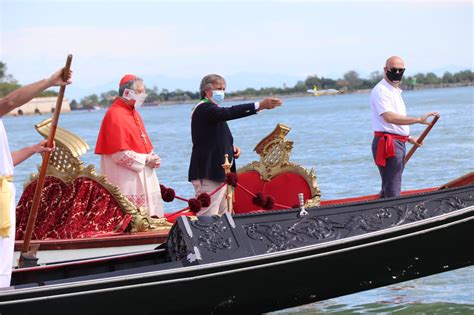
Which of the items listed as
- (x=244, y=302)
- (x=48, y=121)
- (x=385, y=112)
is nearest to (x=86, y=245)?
(x=48, y=121)

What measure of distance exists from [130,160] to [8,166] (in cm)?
231

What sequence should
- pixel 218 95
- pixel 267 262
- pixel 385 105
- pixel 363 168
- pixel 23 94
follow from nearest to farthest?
1. pixel 23 94
2. pixel 267 262
3. pixel 385 105
4. pixel 218 95
5. pixel 363 168

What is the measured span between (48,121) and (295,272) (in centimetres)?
245

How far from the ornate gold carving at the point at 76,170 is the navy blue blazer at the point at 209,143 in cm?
49

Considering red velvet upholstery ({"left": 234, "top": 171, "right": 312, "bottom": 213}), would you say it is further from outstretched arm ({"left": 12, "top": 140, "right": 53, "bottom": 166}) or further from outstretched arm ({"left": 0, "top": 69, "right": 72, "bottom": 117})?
outstretched arm ({"left": 0, "top": 69, "right": 72, "bottom": 117})

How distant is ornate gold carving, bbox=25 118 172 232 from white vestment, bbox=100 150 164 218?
14 cm

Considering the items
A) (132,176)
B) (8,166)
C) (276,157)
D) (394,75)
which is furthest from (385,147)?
(8,166)

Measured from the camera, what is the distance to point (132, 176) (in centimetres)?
894

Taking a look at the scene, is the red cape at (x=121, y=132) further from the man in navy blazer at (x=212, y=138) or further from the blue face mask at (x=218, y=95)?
the blue face mask at (x=218, y=95)

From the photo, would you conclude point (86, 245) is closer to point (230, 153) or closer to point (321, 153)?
point (230, 153)

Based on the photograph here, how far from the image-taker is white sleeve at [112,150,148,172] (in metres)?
8.83

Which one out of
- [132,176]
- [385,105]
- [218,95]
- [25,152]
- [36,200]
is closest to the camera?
[25,152]

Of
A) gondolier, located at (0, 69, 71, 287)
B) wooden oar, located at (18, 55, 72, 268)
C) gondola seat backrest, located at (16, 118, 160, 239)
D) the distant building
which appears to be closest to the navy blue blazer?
gondola seat backrest, located at (16, 118, 160, 239)

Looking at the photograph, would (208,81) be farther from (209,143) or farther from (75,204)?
(75,204)
